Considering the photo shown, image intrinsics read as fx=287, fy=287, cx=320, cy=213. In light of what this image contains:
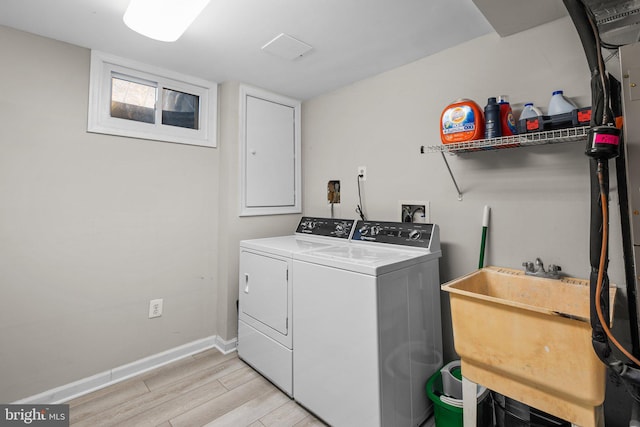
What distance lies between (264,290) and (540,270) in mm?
1615

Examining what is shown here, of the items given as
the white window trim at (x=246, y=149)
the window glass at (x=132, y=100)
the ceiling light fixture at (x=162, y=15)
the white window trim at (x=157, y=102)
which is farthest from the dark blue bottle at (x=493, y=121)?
the window glass at (x=132, y=100)

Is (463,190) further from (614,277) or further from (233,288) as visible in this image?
(233,288)

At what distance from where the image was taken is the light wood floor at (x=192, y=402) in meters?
1.60

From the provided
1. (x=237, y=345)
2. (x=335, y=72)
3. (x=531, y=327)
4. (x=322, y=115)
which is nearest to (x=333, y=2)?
(x=335, y=72)

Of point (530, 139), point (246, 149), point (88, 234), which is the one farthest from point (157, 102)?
point (530, 139)

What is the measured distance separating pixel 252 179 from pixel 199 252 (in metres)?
0.76

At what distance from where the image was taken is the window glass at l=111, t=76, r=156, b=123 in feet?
6.70

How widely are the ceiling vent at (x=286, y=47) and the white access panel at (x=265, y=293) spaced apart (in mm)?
1380

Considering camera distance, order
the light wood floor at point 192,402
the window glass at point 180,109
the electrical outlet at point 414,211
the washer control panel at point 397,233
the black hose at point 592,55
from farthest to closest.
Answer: the window glass at point 180,109
the electrical outlet at point 414,211
the washer control panel at point 397,233
the light wood floor at point 192,402
the black hose at point 592,55

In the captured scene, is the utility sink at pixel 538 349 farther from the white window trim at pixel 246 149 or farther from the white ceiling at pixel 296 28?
the white window trim at pixel 246 149

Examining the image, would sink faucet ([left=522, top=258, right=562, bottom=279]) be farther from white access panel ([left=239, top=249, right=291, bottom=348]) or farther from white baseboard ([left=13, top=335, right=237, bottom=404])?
white baseboard ([left=13, top=335, right=237, bottom=404])

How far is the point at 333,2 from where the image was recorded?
4.82ft

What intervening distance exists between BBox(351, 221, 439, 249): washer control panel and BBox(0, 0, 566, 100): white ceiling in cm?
115

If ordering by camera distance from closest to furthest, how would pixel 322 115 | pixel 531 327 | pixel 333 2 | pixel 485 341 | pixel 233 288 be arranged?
pixel 531 327, pixel 485 341, pixel 333 2, pixel 233 288, pixel 322 115
